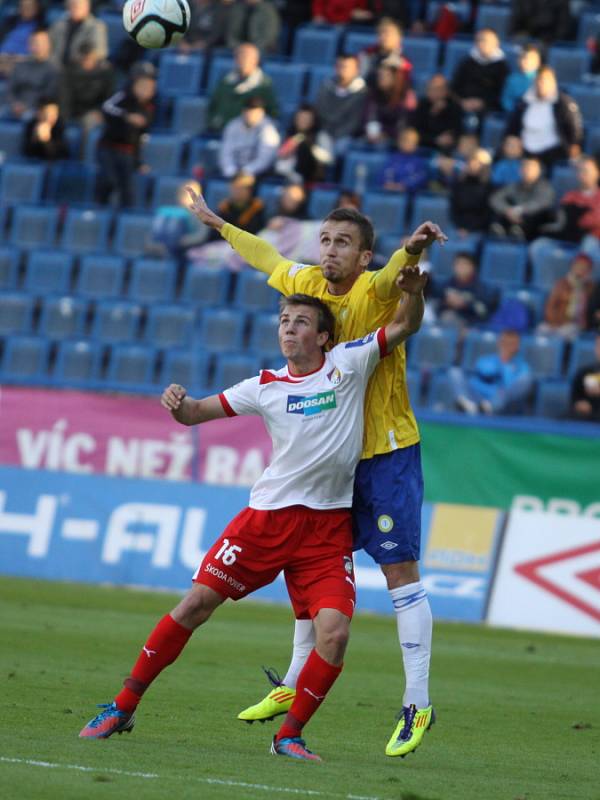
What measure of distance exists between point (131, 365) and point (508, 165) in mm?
5390

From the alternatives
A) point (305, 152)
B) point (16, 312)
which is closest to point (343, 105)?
point (305, 152)

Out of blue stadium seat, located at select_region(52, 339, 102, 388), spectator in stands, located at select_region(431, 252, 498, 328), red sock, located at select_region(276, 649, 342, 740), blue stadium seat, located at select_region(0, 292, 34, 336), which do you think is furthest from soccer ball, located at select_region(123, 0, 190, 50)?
blue stadium seat, located at select_region(0, 292, 34, 336)

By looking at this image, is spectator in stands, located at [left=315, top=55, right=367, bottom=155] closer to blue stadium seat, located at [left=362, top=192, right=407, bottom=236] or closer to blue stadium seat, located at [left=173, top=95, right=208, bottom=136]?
blue stadium seat, located at [left=362, top=192, right=407, bottom=236]

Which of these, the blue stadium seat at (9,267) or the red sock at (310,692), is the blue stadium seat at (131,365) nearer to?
the blue stadium seat at (9,267)

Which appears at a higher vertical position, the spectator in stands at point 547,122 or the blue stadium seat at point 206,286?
the spectator in stands at point 547,122

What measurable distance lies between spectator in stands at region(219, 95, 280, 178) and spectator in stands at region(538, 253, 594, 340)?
4.55m

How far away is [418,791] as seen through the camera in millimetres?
6176

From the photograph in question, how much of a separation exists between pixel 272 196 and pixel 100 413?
16.0 feet

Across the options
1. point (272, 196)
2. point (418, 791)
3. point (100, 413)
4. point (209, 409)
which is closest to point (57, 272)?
point (272, 196)

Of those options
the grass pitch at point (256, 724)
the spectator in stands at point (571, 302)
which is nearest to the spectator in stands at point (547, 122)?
the spectator in stands at point (571, 302)

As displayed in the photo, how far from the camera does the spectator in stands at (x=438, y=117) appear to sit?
2052 centimetres

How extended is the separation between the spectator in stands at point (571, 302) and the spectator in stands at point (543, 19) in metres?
4.73

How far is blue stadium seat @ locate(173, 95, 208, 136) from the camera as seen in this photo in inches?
888

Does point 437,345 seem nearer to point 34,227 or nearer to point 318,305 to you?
point 34,227
